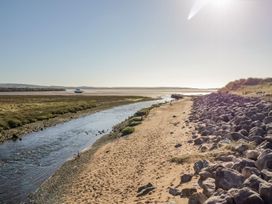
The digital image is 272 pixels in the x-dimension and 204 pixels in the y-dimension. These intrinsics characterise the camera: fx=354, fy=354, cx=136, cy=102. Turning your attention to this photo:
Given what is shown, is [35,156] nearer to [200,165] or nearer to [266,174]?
[200,165]

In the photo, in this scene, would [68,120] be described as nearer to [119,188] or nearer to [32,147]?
[32,147]

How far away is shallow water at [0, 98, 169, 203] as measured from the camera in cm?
1997

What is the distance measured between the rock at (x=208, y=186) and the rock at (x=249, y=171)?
1.08 m

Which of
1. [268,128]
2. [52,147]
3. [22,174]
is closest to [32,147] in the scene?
[52,147]

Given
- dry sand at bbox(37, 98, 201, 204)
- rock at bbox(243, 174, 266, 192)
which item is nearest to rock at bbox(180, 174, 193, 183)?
dry sand at bbox(37, 98, 201, 204)

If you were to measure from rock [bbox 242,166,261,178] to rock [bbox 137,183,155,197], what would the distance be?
15.5 feet

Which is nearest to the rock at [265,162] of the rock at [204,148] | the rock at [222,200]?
the rock at [222,200]

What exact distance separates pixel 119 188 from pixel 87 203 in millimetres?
1777

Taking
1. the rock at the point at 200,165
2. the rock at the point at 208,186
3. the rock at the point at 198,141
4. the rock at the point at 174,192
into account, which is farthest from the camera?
the rock at the point at 198,141

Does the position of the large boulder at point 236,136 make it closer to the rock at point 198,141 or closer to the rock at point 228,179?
the rock at point 198,141

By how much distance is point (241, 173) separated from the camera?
1177 centimetres

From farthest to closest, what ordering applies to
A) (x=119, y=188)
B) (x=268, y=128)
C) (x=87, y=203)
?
(x=268, y=128), (x=119, y=188), (x=87, y=203)

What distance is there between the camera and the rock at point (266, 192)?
363 inches

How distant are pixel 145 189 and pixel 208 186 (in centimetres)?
427
